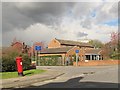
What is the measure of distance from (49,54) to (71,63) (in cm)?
1083

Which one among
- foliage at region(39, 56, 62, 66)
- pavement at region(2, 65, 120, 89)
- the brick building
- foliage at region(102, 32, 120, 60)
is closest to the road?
pavement at region(2, 65, 120, 89)

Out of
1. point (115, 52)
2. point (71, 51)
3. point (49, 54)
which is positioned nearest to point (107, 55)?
point (115, 52)

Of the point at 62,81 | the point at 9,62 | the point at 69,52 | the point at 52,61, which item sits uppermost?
the point at 69,52

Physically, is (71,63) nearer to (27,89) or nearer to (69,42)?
(69,42)

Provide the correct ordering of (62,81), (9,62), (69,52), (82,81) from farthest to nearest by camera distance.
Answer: (69,52) → (9,62) → (62,81) → (82,81)

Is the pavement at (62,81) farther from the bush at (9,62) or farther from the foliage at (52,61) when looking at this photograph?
the foliage at (52,61)

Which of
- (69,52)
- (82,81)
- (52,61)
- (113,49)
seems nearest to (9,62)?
(82,81)

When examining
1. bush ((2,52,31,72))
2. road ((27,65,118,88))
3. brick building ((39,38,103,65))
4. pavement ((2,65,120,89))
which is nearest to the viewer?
road ((27,65,118,88))

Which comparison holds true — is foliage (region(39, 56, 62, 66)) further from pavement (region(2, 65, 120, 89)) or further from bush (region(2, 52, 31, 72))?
pavement (region(2, 65, 120, 89))

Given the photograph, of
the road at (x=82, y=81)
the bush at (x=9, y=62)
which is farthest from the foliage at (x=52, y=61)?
the road at (x=82, y=81)

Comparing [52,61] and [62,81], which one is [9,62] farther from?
[52,61]

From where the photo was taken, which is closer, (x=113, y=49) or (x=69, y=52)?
(x=69, y=52)

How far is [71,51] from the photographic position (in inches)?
2311

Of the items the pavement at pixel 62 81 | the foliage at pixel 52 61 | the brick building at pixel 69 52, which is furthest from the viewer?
the brick building at pixel 69 52
